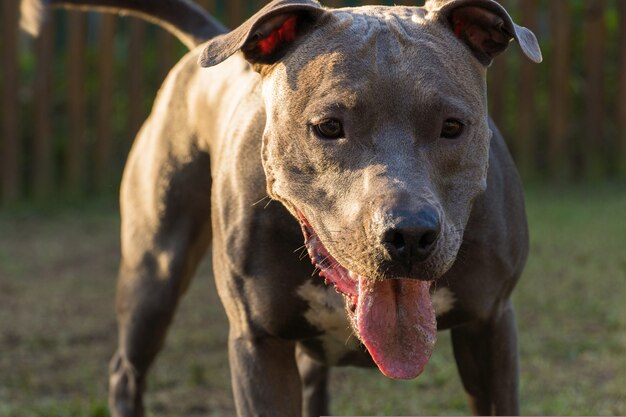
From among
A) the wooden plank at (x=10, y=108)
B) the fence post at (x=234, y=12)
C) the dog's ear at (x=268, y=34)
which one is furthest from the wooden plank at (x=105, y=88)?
the dog's ear at (x=268, y=34)

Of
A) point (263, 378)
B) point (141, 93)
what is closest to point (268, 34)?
point (263, 378)

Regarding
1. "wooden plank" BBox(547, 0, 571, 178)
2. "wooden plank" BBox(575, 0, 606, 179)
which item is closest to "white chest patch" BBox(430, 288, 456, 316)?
"wooden plank" BBox(547, 0, 571, 178)

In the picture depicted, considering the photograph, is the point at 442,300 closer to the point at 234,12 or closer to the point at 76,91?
the point at 234,12

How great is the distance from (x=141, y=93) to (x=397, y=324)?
24.5ft

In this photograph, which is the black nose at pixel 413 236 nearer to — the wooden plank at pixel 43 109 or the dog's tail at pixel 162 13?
the dog's tail at pixel 162 13

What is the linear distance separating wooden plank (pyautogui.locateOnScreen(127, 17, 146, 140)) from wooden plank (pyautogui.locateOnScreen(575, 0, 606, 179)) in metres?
3.92

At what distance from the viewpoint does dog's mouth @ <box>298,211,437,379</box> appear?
11.9ft

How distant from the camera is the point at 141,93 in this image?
10.8m

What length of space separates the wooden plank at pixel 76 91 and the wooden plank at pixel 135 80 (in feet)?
1.30

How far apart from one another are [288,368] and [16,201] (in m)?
7.01

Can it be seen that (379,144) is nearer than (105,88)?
Yes

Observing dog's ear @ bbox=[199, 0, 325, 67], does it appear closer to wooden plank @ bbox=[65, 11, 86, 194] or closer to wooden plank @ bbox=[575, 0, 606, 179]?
wooden plank @ bbox=[65, 11, 86, 194]

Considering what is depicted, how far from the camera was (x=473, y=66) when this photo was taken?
3.83m

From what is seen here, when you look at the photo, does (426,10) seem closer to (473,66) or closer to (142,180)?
(473,66)
